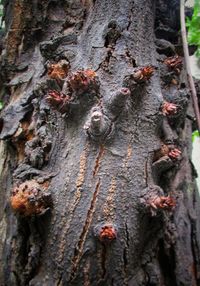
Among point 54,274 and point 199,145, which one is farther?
point 199,145

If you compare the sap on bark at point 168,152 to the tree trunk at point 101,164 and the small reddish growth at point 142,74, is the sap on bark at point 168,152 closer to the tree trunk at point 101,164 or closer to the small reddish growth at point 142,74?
the tree trunk at point 101,164

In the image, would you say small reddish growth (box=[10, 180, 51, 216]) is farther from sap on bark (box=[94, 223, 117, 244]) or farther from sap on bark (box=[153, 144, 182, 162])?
sap on bark (box=[153, 144, 182, 162])

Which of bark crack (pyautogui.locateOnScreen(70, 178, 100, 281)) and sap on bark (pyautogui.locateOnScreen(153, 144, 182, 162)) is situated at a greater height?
sap on bark (pyautogui.locateOnScreen(153, 144, 182, 162))

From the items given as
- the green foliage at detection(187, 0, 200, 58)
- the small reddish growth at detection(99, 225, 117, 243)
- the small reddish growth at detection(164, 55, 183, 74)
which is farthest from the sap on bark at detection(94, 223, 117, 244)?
the green foliage at detection(187, 0, 200, 58)

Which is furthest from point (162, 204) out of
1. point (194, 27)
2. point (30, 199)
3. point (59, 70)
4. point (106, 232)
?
point (194, 27)

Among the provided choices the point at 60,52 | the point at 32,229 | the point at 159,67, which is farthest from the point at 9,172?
the point at 159,67

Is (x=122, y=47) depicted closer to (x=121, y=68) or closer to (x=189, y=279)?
(x=121, y=68)

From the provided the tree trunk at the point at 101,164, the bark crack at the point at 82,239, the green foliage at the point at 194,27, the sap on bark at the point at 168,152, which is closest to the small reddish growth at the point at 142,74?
the tree trunk at the point at 101,164
